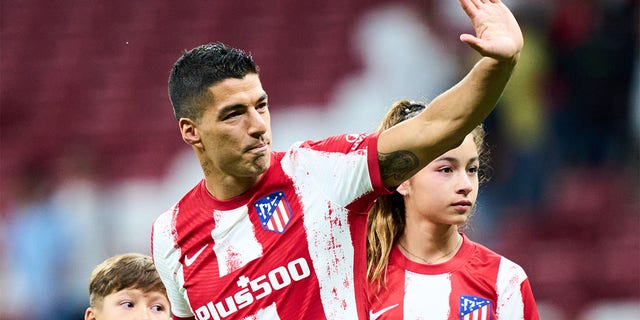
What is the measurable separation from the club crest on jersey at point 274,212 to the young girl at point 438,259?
0.74m

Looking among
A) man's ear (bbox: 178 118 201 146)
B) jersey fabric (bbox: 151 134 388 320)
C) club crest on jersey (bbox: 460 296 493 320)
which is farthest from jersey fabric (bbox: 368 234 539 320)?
man's ear (bbox: 178 118 201 146)

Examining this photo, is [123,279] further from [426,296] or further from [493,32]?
[493,32]

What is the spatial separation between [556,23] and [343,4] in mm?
3403

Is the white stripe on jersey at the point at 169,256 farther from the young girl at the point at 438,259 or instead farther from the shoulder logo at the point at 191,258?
the young girl at the point at 438,259

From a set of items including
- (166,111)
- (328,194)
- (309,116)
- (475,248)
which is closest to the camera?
(328,194)

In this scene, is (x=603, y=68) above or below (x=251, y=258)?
above

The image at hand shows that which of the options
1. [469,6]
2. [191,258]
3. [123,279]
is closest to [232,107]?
[191,258]

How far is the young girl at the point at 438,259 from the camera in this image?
3863 mm

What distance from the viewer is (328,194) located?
3.27 m

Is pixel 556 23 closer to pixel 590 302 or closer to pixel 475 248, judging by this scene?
pixel 590 302

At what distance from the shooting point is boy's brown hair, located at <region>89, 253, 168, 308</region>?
12.9 feet

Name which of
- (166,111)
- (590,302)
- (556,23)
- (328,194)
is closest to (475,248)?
(328,194)

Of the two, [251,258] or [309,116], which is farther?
[309,116]

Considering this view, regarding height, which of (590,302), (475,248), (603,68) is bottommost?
(590,302)
